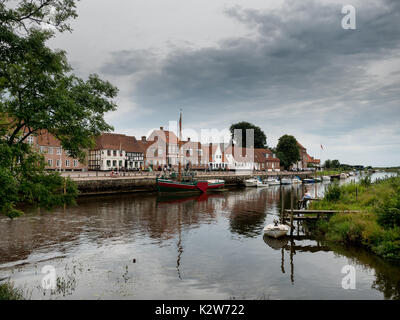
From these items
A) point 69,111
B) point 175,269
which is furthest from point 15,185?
point 175,269

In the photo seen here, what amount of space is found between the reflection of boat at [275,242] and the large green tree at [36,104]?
1178 cm

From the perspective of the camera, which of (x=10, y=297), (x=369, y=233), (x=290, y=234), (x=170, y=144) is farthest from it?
(x=170, y=144)

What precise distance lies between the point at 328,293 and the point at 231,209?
22.7m

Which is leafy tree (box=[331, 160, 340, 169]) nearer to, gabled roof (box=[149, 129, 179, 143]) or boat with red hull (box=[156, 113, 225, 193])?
gabled roof (box=[149, 129, 179, 143])

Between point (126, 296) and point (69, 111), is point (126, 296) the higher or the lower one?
the lower one

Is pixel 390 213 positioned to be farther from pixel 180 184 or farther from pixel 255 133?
pixel 255 133

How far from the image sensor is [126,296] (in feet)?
33.4

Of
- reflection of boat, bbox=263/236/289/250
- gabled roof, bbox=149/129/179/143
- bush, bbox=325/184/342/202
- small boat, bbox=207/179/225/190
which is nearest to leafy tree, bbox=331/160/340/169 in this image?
gabled roof, bbox=149/129/179/143

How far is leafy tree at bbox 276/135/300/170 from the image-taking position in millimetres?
107750

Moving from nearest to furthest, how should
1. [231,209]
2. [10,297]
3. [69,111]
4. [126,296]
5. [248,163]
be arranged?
[10,297], [126,296], [69,111], [231,209], [248,163]

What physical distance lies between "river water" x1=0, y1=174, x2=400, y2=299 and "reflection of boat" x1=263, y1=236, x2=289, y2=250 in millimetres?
60

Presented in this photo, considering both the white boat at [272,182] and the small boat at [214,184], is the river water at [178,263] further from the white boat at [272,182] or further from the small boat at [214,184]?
the white boat at [272,182]

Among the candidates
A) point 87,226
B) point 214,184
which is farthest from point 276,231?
point 214,184
